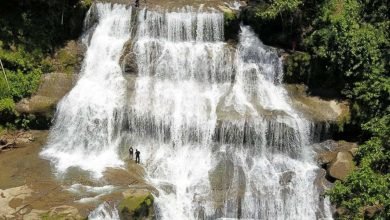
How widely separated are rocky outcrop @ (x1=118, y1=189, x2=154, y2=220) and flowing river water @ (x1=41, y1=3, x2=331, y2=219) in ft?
1.59

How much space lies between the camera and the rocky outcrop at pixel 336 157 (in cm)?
2223

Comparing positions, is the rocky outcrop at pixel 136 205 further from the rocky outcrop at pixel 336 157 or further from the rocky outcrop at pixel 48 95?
the rocky outcrop at pixel 336 157

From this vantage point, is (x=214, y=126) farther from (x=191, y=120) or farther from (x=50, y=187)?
(x=50, y=187)

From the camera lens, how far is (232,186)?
21.6m

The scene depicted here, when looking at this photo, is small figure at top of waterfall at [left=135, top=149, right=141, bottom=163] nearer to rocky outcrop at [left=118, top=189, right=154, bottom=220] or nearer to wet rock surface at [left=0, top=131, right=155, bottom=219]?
wet rock surface at [left=0, top=131, right=155, bottom=219]

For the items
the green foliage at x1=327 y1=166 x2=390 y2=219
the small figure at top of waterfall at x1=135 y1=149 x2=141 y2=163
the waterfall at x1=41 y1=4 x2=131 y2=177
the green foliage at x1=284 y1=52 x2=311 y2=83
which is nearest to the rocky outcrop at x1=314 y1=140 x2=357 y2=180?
the green foliage at x1=327 y1=166 x2=390 y2=219

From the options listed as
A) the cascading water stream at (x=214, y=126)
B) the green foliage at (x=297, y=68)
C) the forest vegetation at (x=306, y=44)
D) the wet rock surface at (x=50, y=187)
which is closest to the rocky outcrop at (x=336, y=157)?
the forest vegetation at (x=306, y=44)

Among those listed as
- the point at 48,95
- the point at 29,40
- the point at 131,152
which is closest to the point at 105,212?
the point at 131,152

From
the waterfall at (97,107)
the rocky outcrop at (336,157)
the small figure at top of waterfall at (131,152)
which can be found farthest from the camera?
the waterfall at (97,107)

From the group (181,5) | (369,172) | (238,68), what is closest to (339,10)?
(238,68)

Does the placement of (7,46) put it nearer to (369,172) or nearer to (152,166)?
(152,166)

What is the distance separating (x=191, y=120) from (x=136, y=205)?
6.07 meters

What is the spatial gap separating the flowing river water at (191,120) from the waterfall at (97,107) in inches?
2.0

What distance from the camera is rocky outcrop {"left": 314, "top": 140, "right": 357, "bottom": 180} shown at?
22.2m
